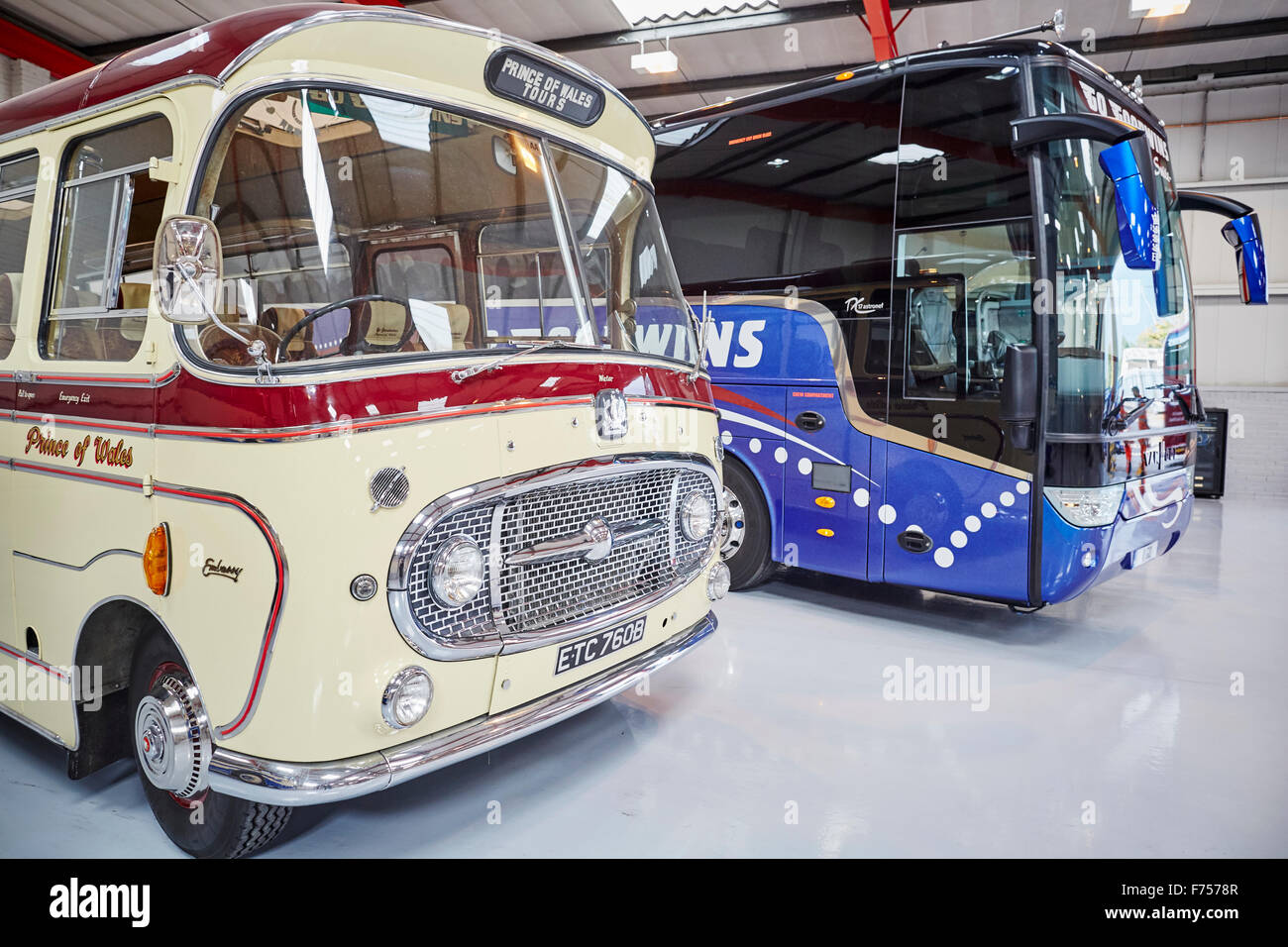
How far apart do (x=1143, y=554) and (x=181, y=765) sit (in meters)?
5.19

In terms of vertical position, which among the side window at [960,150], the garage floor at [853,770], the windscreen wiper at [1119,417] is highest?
the side window at [960,150]

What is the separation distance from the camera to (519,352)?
2.71m

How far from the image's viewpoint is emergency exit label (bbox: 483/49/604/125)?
288 centimetres

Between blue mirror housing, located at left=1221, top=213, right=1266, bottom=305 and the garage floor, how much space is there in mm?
2258

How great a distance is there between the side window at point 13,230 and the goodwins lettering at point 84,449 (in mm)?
392

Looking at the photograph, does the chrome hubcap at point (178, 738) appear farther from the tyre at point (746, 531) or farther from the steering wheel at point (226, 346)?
the tyre at point (746, 531)

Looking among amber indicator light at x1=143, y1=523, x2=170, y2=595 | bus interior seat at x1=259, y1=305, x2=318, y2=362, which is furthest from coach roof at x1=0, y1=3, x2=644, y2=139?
amber indicator light at x1=143, y1=523, x2=170, y2=595

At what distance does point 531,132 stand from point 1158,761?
3528mm

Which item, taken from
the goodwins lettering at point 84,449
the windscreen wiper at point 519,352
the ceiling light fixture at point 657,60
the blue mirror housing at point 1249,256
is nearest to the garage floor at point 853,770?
the goodwins lettering at point 84,449

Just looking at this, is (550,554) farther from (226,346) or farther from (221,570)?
(226,346)

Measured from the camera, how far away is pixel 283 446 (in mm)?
2250

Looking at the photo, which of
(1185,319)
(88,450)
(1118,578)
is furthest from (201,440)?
(1118,578)

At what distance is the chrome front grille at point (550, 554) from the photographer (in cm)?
242
